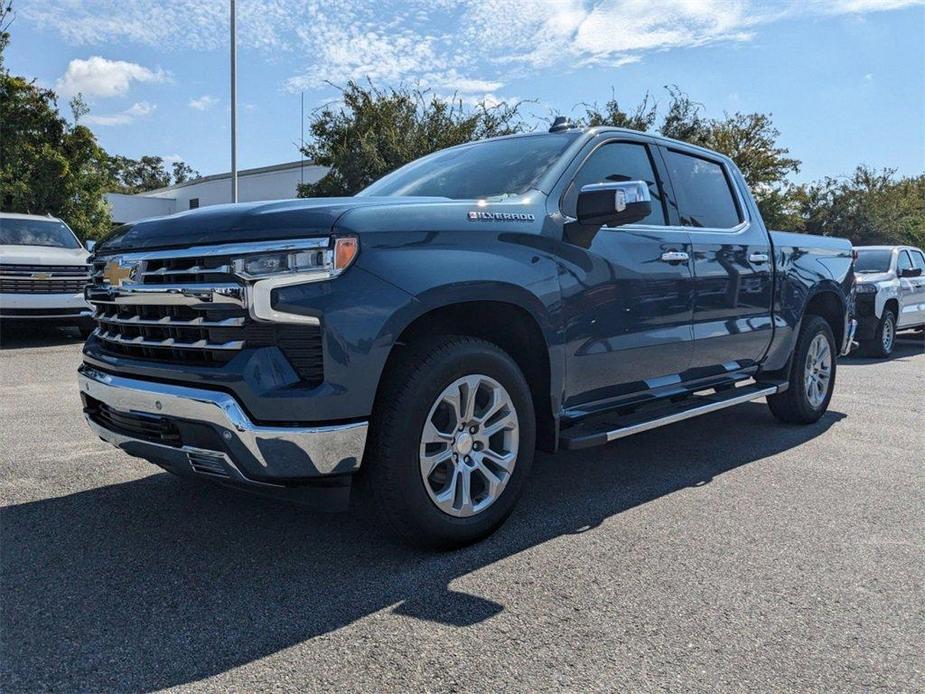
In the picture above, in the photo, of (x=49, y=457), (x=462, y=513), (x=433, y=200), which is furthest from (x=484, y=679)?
(x=49, y=457)

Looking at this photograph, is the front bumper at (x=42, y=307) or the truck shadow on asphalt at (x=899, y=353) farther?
the truck shadow on asphalt at (x=899, y=353)

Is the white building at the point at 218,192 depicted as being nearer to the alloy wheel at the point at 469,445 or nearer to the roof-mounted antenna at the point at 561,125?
the roof-mounted antenna at the point at 561,125

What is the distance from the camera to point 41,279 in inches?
412

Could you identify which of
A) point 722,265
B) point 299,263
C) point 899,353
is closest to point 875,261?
point 899,353

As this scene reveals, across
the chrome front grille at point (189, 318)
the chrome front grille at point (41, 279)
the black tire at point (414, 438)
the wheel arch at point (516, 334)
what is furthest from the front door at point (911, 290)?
the chrome front grille at point (41, 279)

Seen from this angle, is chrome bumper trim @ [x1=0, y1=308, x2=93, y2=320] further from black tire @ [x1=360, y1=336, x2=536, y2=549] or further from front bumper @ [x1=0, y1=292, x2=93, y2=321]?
black tire @ [x1=360, y1=336, x2=536, y2=549]

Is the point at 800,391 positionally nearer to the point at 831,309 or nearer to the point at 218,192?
the point at 831,309

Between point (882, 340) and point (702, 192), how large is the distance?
786cm

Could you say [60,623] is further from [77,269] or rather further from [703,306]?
[77,269]

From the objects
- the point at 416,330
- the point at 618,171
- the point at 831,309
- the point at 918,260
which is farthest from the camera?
the point at 918,260

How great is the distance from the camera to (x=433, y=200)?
346 centimetres

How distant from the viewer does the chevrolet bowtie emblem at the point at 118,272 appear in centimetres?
332

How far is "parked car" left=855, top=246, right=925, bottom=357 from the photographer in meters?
11.4

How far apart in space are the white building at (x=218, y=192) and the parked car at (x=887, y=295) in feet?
Answer: 76.5
